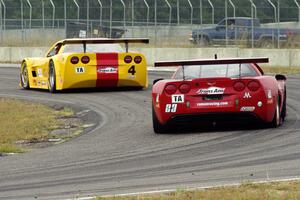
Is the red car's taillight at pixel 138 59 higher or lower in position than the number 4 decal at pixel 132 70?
higher

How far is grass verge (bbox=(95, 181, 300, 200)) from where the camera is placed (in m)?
8.34

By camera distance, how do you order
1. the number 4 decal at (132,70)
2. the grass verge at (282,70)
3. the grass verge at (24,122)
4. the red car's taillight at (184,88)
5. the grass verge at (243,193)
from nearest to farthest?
the grass verge at (243,193)
the red car's taillight at (184,88)
the grass verge at (24,122)
the number 4 decal at (132,70)
the grass verge at (282,70)

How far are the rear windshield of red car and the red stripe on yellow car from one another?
7.14m

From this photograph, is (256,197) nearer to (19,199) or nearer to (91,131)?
(19,199)

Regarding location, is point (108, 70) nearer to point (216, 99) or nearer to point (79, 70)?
point (79, 70)

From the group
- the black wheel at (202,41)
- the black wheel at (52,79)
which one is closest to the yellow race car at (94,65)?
the black wheel at (52,79)

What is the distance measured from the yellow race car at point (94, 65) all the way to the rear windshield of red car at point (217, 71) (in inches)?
275

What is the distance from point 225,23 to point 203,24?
64.1 inches

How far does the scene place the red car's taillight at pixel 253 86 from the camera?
14039 mm

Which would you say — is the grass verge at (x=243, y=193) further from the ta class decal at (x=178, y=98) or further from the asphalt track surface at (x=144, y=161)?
the ta class decal at (x=178, y=98)

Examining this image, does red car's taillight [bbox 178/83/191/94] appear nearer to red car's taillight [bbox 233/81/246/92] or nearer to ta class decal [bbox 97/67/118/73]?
red car's taillight [bbox 233/81/246/92]

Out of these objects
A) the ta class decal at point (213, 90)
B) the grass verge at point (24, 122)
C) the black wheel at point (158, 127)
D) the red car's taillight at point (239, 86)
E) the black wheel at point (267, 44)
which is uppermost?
the black wheel at point (267, 44)

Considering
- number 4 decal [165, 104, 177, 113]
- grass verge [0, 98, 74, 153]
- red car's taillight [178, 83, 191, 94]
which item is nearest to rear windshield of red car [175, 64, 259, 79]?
red car's taillight [178, 83, 191, 94]

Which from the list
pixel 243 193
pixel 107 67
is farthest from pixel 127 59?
pixel 243 193
